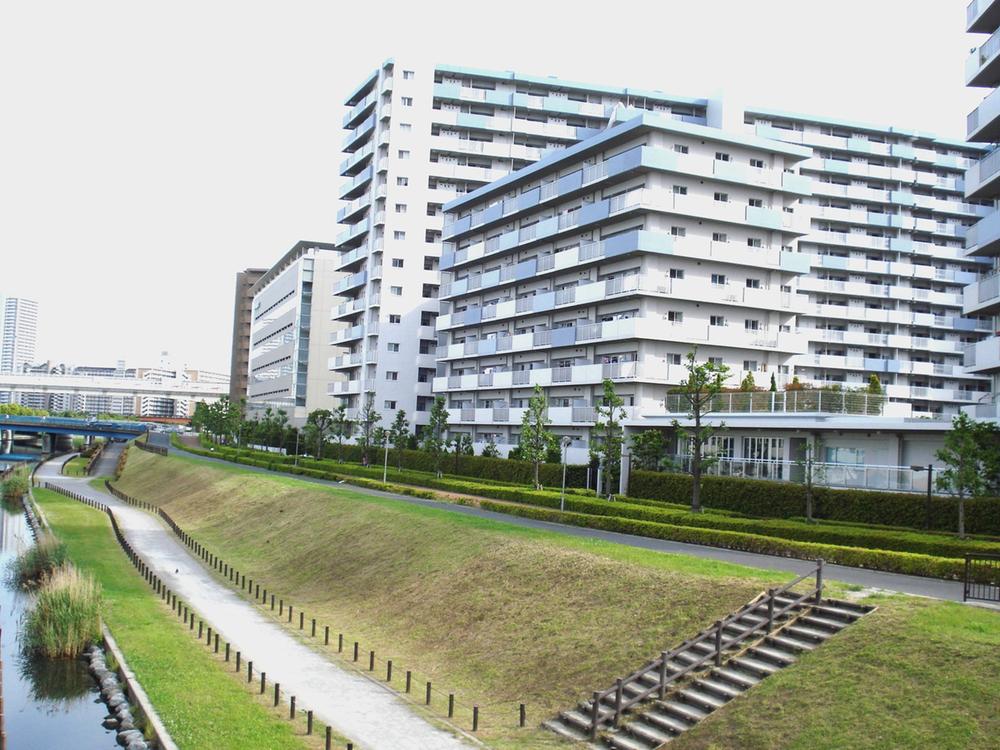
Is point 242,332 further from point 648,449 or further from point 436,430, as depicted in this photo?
point 648,449

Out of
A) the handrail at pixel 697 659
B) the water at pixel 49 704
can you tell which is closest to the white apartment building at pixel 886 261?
the handrail at pixel 697 659

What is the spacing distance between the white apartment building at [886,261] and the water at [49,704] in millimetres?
76639

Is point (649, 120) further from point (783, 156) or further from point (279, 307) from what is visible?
point (279, 307)

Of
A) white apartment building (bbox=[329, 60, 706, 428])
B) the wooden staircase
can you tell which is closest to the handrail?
the wooden staircase

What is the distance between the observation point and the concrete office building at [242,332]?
189500 mm

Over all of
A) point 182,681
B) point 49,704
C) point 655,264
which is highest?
point 655,264

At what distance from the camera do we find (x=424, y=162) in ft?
318

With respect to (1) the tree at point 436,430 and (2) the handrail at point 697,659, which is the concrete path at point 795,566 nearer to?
(2) the handrail at point 697,659

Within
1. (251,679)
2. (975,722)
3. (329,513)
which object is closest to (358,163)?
(329,513)

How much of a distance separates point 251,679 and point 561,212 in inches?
2151

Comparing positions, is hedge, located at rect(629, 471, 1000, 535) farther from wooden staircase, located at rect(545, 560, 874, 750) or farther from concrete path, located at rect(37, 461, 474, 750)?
concrete path, located at rect(37, 461, 474, 750)

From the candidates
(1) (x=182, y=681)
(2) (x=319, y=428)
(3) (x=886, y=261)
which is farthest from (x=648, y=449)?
(3) (x=886, y=261)

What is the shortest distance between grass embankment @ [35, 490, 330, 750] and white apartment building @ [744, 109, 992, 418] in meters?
71.6

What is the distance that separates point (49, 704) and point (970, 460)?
32341 mm
